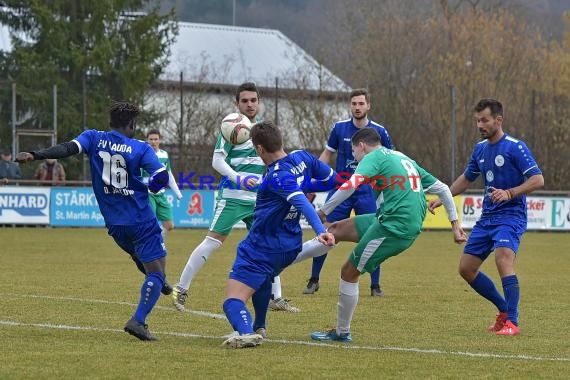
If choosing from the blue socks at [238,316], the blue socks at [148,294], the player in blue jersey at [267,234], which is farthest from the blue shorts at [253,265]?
the blue socks at [148,294]

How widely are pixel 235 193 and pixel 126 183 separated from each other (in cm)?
226

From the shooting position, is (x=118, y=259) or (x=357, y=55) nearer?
(x=118, y=259)

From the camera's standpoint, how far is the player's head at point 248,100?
10375mm

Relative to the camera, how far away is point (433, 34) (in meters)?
44.8

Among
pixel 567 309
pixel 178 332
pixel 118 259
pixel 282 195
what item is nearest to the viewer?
pixel 282 195

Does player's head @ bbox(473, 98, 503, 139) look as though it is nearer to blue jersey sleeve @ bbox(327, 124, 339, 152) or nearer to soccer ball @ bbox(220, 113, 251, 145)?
soccer ball @ bbox(220, 113, 251, 145)

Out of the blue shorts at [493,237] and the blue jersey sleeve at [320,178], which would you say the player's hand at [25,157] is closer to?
the blue jersey sleeve at [320,178]

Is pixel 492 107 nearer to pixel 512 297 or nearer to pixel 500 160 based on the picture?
pixel 500 160

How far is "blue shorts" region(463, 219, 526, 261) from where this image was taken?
9102 mm

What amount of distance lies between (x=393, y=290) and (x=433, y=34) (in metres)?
33.2

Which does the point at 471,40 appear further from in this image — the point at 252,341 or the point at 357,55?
the point at 252,341

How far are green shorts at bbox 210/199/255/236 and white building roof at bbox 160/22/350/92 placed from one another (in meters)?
30.9

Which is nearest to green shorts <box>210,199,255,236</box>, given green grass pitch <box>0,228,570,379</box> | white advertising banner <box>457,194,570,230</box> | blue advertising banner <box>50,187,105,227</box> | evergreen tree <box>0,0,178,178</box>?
green grass pitch <box>0,228,570,379</box>

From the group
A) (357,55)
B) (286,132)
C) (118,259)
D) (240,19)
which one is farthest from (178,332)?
(240,19)
